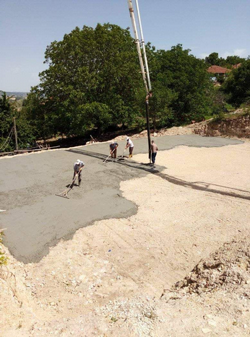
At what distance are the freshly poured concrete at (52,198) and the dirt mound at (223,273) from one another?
11.1 ft

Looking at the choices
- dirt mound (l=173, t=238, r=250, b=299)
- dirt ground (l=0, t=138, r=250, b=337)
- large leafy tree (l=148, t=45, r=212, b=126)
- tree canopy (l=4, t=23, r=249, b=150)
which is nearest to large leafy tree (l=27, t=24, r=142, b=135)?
tree canopy (l=4, t=23, r=249, b=150)

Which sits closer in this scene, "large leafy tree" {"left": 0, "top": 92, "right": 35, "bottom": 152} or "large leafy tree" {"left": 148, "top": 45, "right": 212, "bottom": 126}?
"large leafy tree" {"left": 0, "top": 92, "right": 35, "bottom": 152}

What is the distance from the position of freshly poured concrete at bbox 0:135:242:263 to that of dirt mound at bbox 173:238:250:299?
337 cm

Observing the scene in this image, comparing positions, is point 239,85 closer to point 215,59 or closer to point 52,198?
point 52,198

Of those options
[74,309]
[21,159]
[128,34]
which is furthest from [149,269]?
[128,34]

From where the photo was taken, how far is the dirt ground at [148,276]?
4172mm

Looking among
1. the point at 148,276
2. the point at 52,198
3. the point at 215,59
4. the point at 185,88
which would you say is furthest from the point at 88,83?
the point at 215,59

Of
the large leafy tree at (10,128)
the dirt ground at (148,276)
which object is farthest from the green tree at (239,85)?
the dirt ground at (148,276)

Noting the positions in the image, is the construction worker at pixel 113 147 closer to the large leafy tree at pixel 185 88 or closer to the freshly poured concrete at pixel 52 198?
the freshly poured concrete at pixel 52 198

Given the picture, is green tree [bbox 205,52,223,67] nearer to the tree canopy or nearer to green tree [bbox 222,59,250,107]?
green tree [bbox 222,59,250,107]

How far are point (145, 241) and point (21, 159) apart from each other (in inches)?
368

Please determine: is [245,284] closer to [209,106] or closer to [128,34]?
[209,106]

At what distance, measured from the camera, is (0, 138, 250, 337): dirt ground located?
4172 millimetres

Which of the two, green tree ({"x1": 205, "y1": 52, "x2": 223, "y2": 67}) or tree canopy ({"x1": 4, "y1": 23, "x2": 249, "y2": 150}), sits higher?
green tree ({"x1": 205, "y1": 52, "x2": 223, "y2": 67})
